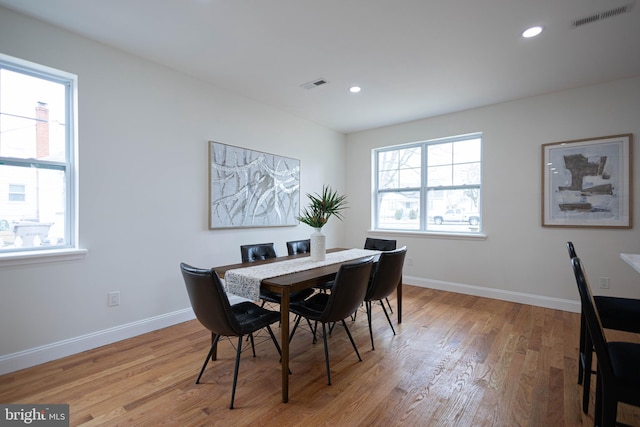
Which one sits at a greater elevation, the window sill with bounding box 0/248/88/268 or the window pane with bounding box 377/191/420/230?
the window pane with bounding box 377/191/420/230

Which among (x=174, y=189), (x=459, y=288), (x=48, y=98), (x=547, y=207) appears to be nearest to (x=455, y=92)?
(x=547, y=207)

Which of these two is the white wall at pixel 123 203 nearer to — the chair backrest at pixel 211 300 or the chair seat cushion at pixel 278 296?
the chair seat cushion at pixel 278 296

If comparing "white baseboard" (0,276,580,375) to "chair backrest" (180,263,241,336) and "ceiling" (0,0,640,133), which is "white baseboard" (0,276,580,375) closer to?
"chair backrest" (180,263,241,336)

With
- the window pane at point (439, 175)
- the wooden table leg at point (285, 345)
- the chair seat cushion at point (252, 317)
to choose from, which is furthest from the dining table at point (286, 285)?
the window pane at point (439, 175)

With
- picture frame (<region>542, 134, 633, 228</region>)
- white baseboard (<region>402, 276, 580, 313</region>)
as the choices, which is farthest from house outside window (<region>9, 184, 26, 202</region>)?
picture frame (<region>542, 134, 633, 228</region>)

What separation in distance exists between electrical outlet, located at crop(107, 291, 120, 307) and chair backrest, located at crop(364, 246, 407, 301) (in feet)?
7.52

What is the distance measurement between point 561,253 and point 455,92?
7.81ft

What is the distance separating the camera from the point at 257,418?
5.64 ft

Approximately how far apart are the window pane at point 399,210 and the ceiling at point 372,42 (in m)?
1.76

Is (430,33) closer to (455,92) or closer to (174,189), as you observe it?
(455,92)

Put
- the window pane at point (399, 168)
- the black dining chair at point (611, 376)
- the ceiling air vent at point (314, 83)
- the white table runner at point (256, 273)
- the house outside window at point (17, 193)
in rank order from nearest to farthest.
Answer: the black dining chair at point (611, 376)
the white table runner at point (256, 273)
the house outside window at point (17, 193)
the ceiling air vent at point (314, 83)
the window pane at point (399, 168)

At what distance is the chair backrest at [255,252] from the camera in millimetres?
2918

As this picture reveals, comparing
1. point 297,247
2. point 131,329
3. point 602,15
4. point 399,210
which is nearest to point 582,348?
point 602,15

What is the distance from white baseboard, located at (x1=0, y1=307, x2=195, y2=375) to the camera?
7.23 ft
